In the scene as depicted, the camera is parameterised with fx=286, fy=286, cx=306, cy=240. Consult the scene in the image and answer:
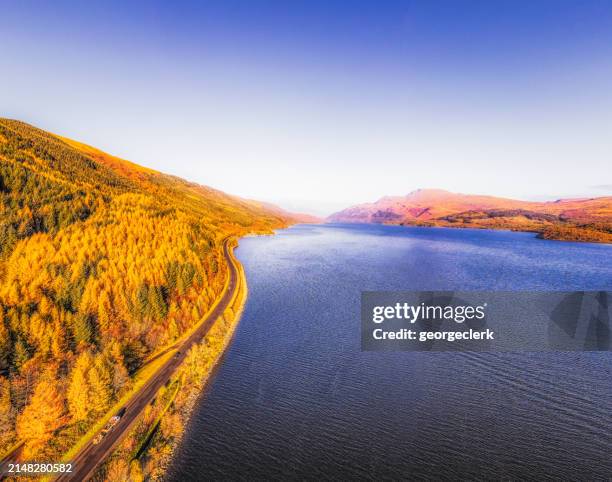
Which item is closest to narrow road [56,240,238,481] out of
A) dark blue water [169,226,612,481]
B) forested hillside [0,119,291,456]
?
forested hillside [0,119,291,456]

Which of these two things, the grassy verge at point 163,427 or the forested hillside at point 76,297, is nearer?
the grassy verge at point 163,427

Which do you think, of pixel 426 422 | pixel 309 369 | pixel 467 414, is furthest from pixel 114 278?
pixel 467 414

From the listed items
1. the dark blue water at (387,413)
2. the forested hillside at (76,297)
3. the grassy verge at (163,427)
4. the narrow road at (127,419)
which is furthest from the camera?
the forested hillside at (76,297)

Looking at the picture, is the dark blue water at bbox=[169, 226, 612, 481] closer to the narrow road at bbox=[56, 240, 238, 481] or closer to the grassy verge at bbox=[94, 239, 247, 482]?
the grassy verge at bbox=[94, 239, 247, 482]

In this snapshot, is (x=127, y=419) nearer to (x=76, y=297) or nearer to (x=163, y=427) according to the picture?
(x=163, y=427)

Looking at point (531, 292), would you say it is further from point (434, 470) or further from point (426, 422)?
point (434, 470)

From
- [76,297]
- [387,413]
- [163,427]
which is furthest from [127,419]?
[76,297]

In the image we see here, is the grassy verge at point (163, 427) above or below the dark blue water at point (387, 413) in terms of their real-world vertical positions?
below

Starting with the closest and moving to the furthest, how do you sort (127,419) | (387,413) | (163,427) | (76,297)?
(163,427) → (127,419) → (387,413) → (76,297)

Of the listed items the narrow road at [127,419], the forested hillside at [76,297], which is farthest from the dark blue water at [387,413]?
the forested hillside at [76,297]

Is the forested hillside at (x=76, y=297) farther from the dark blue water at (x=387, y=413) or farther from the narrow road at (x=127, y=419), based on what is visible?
the dark blue water at (x=387, y=413)
